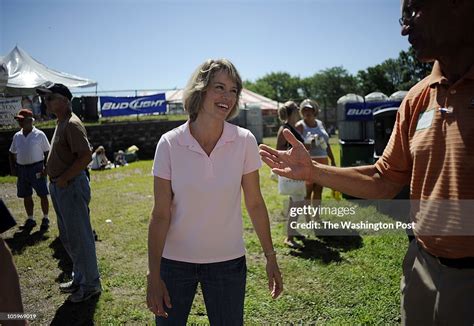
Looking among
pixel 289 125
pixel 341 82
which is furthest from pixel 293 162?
pixel 341 82

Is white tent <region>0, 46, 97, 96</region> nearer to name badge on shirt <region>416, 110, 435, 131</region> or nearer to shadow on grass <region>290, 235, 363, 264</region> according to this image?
shadow on grass <region>290, 235, 363, 264</region>

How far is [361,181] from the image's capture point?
1848mm

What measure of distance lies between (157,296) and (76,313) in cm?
210

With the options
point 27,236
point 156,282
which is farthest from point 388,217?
point 27,236

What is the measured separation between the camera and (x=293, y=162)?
6.42ft

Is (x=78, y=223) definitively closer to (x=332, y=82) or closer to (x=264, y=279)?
(x=264, y=279)

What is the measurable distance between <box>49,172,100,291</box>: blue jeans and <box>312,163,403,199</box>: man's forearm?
105 inches

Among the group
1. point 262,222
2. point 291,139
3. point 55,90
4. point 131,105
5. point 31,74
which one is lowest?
point 262,222

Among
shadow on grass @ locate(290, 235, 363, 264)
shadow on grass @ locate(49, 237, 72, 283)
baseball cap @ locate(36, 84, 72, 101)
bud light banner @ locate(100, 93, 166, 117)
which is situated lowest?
shadow on grass @ locate(49, 237, 72, 283)

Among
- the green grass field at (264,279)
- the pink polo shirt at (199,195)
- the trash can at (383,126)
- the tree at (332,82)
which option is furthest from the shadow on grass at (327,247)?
the tree at (332,82)

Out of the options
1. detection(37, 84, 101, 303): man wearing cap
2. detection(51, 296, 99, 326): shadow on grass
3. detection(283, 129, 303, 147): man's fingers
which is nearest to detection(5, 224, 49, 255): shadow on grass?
detection(51, 296, 99, 326): shadow on grass

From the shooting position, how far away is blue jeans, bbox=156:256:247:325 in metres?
2.07

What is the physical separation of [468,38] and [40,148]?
6.58m

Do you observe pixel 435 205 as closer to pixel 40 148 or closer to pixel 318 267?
pixel 318 267
